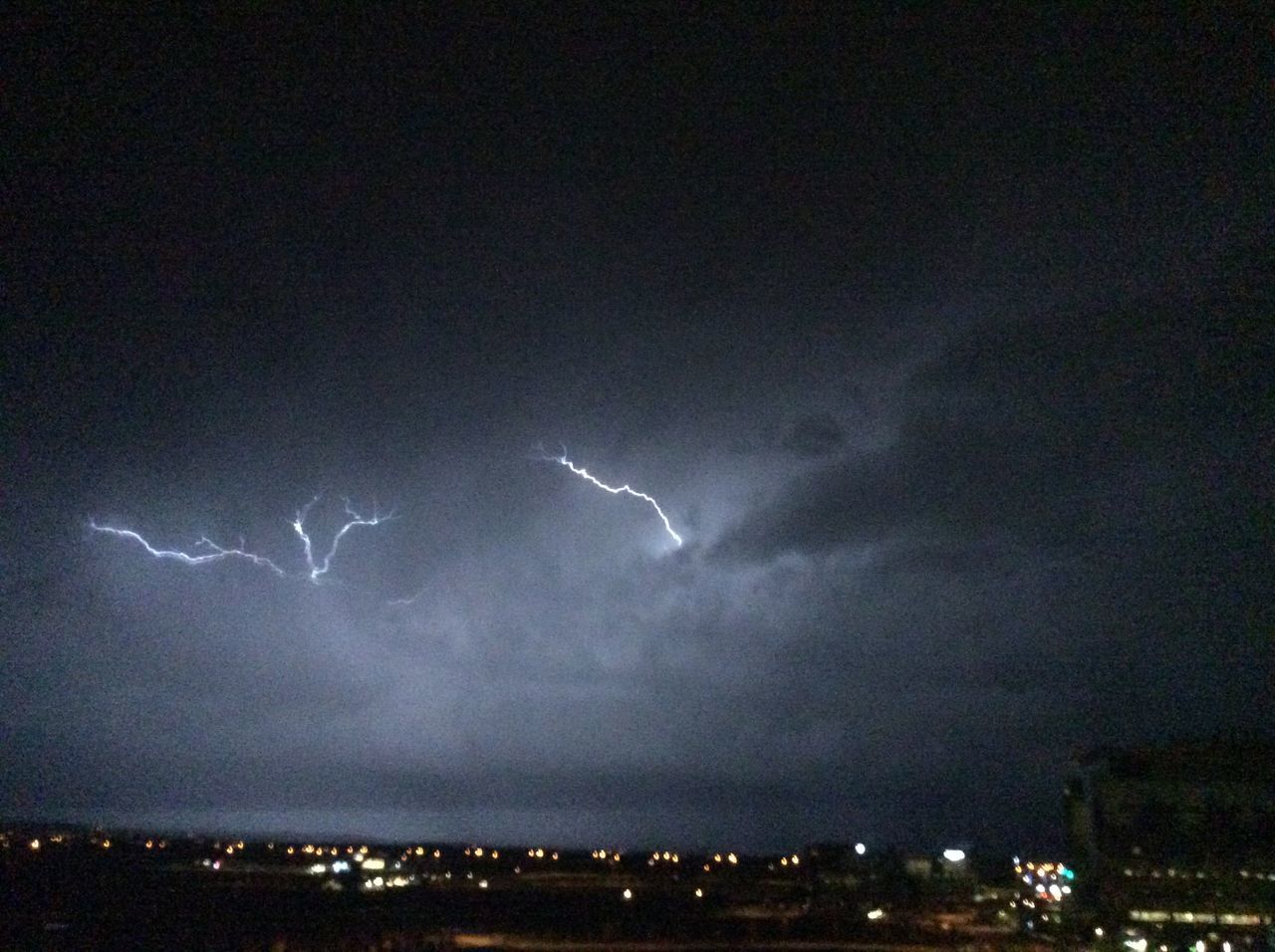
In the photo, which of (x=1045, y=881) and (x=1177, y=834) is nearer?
(x=1177, y=834)

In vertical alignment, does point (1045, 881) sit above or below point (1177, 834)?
below

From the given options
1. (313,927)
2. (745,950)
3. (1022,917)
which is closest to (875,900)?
(1022,917)

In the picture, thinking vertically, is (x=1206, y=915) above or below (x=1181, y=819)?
below

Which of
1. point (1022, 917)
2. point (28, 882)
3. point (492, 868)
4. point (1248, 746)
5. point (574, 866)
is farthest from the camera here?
point (574, 866)

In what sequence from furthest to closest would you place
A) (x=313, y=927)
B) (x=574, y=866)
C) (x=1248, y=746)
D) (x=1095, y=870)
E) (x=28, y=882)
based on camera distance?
(x=574, y=866), (x=1248, y=746), (x=1095, y=870), (x=28, y=882), (x=313, y=927)

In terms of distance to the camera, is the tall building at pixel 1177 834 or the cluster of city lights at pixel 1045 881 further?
the cluster of city lights at pixel 1045 881

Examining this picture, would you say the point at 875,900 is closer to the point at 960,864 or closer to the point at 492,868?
the point at 960,864

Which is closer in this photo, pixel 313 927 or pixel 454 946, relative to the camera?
pixel 454 946

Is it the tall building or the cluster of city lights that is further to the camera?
the cluster of city lights
